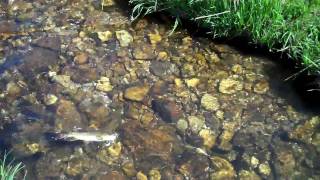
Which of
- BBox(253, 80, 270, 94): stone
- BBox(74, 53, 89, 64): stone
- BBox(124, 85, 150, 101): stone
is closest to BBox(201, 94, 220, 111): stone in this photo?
BBox(253, 80, 270, 94): stone

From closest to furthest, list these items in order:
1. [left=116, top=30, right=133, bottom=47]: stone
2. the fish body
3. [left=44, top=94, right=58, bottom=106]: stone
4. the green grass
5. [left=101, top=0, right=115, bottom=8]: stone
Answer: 1. the green grass
2. the fish body
3. [left=44, top=94, right=58, bottom=106]: stone
4. [left=116, top=30, right=133, bottom=47]: stone
5. [left=101, top=0, right=115, bottom=8]: stone

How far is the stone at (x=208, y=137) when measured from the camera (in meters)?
4.03

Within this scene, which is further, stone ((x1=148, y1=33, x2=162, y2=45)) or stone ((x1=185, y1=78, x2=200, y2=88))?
stone ((x1=148, y1=33, x2=162, y2=45))

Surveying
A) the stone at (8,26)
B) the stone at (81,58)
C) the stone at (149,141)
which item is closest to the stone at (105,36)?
the stone at (81,58)

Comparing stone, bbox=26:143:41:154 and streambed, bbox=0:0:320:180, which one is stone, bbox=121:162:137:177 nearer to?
streambed, bbox=0:0:320:180

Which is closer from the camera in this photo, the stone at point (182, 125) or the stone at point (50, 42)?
the stone at point (182, 125)

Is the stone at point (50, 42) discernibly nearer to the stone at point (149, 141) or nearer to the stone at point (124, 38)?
the stone at point (124, 38)

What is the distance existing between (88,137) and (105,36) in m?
1.23

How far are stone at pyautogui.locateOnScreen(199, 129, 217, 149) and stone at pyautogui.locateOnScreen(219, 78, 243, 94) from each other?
47 cm

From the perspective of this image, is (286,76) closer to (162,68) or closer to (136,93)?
(162,68)

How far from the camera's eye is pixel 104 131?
13.4 ft

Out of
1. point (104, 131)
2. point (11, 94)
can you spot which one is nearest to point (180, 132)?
point (104, 131)

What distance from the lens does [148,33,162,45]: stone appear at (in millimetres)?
4838

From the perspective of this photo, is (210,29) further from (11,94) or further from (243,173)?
(11,94)
